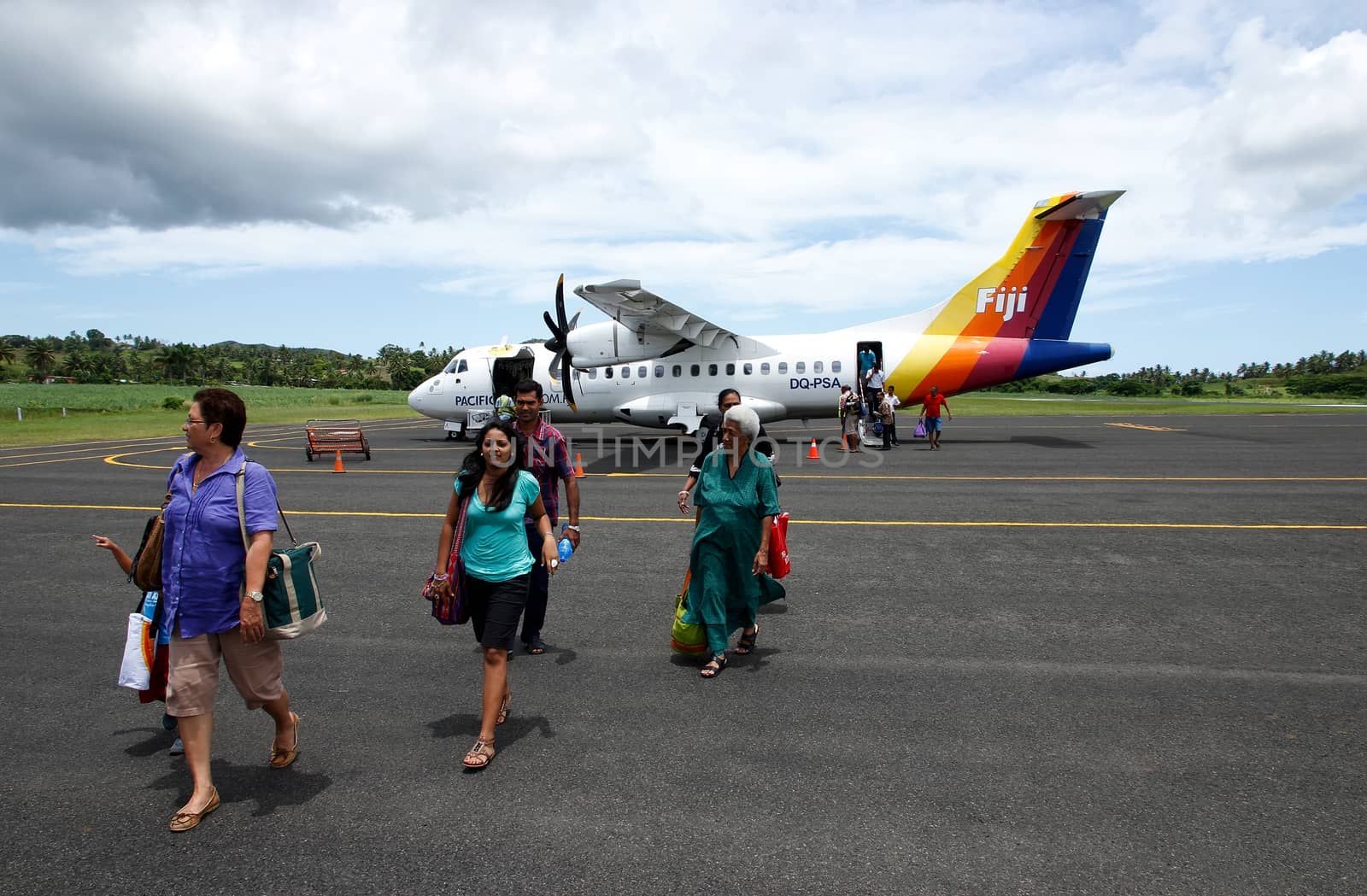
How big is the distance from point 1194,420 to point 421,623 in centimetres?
3443

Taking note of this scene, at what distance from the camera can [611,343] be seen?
2047 centimetres

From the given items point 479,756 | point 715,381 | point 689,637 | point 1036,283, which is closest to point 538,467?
point 689,637

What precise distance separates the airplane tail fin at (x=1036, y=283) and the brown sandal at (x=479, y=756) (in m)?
19.7

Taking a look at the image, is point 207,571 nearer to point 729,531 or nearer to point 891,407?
point 729,531

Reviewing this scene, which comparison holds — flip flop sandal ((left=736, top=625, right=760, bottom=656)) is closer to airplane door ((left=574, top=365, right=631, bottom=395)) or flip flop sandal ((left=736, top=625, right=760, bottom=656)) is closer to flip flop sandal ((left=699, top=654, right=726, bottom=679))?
flip flop sandal ((left=699, top=654, right=726, bottom=679))

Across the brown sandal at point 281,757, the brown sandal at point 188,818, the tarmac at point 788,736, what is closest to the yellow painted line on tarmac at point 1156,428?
the tarmac at point 788,736

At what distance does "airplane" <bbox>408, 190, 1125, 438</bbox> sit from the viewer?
2000 centimetres

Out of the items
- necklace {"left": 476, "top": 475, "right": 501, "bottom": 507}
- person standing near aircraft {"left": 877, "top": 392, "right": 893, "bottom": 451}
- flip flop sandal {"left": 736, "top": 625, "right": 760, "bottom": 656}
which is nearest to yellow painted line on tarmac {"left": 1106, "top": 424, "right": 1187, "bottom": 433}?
person standing near aircraft {"left": 877, "top": 392, "right": 893, "bottom": 451}

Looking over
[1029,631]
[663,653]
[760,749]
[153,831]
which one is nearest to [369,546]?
[663,653]

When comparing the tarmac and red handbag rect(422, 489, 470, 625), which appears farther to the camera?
red handbag rect(422, 489, 470, 625)

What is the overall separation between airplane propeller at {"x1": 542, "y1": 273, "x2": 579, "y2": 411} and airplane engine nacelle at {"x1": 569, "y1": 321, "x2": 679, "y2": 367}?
0.17 meters

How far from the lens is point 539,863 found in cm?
320

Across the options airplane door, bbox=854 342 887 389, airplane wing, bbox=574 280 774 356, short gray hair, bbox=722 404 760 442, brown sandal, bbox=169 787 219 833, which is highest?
airplane wing, bbox=574 280 774 356

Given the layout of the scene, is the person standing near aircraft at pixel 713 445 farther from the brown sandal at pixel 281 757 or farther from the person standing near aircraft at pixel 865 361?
the person standing near aircraft at pixel 865 361
